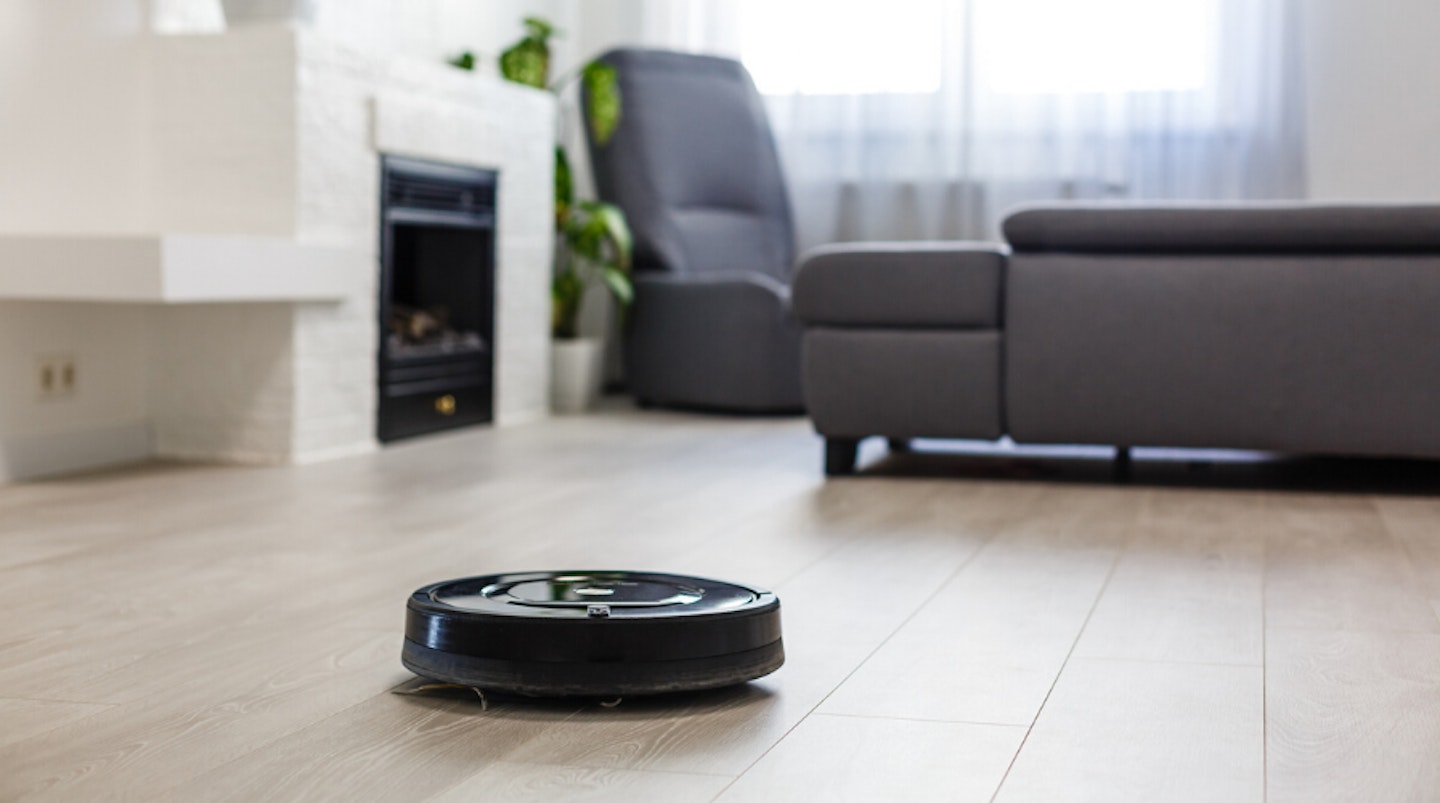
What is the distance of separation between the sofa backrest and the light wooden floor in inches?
19.5

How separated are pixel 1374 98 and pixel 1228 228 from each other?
2.01m

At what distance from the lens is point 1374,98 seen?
4.85 metres

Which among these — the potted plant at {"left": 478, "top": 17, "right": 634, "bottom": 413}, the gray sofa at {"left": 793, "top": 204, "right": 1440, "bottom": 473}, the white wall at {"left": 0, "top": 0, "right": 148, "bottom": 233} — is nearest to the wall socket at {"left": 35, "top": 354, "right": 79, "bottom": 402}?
the white wall at {"left": 0, "top": 0, "right": 148, "bottom": 233}

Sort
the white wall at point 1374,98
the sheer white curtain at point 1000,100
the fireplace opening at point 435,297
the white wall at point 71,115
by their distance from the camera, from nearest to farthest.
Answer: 1. the white wall at point 71,115
2. the fireplace opening at point 435,297
3. the white wall at point 1374,98
4. the sheer white curtain at point 1000,100

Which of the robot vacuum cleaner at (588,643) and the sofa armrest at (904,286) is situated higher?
the sofa armrest at (904,286)

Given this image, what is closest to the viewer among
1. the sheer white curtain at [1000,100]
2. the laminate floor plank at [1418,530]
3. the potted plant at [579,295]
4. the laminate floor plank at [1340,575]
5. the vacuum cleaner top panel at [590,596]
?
the vacuum cleaner top panel at [590,596]

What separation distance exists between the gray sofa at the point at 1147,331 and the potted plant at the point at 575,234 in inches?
72.4

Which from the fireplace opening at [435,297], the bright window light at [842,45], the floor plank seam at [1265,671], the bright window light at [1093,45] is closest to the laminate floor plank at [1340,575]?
the floor plank seam at [1265,671]

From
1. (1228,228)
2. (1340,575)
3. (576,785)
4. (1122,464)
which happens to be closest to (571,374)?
(1122,464)

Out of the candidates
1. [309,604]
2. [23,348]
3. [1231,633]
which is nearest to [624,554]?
[309,604]

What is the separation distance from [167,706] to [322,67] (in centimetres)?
248

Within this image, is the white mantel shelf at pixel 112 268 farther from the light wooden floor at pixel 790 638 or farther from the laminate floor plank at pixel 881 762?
the laminate floor plank at pixel 881 762

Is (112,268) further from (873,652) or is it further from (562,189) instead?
(562,189)

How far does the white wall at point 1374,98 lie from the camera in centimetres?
458
